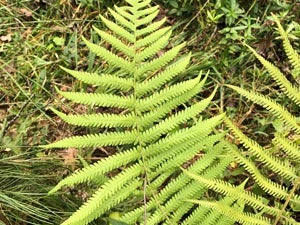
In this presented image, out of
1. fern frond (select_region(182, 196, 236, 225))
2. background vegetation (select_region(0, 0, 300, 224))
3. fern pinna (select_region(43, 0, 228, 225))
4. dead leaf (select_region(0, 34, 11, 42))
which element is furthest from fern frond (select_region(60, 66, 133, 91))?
dead leaf (select_region(0, 34, 11, 42))

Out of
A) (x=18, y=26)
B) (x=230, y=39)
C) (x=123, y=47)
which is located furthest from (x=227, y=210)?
(x=18, y=26)

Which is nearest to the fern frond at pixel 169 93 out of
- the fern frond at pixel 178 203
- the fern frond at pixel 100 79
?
the fern frond at pixel 100 79

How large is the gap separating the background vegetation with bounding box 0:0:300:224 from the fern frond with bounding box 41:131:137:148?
73 centimetres

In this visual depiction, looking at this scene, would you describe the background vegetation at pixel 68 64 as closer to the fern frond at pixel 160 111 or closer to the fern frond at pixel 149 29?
the fern frond at pixel 160 111

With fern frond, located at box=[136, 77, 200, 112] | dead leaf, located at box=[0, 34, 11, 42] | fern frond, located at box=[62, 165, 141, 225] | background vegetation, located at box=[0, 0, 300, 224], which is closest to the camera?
fern frond, located at box=[62, 165, 141, 225]

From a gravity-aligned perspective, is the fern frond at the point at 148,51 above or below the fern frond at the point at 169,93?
above

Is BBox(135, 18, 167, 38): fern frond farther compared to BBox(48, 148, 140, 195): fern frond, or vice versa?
BBox(135, 18, 167, 38): fern frond

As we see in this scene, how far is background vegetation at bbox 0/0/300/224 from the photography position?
9.53ft

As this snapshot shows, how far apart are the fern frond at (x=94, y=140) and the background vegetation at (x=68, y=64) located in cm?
73

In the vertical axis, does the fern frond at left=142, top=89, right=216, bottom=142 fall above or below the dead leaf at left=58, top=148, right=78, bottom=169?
above

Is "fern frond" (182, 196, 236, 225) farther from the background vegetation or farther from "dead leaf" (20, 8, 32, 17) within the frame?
"dead leaf" (20, 8, 32, 17)

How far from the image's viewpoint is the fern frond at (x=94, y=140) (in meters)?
2.17

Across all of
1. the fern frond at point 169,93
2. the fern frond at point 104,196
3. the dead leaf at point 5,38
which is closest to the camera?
the fern frond at point 104,196

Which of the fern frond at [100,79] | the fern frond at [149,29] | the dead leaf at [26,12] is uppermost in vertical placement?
the fern frond at [149,29]
